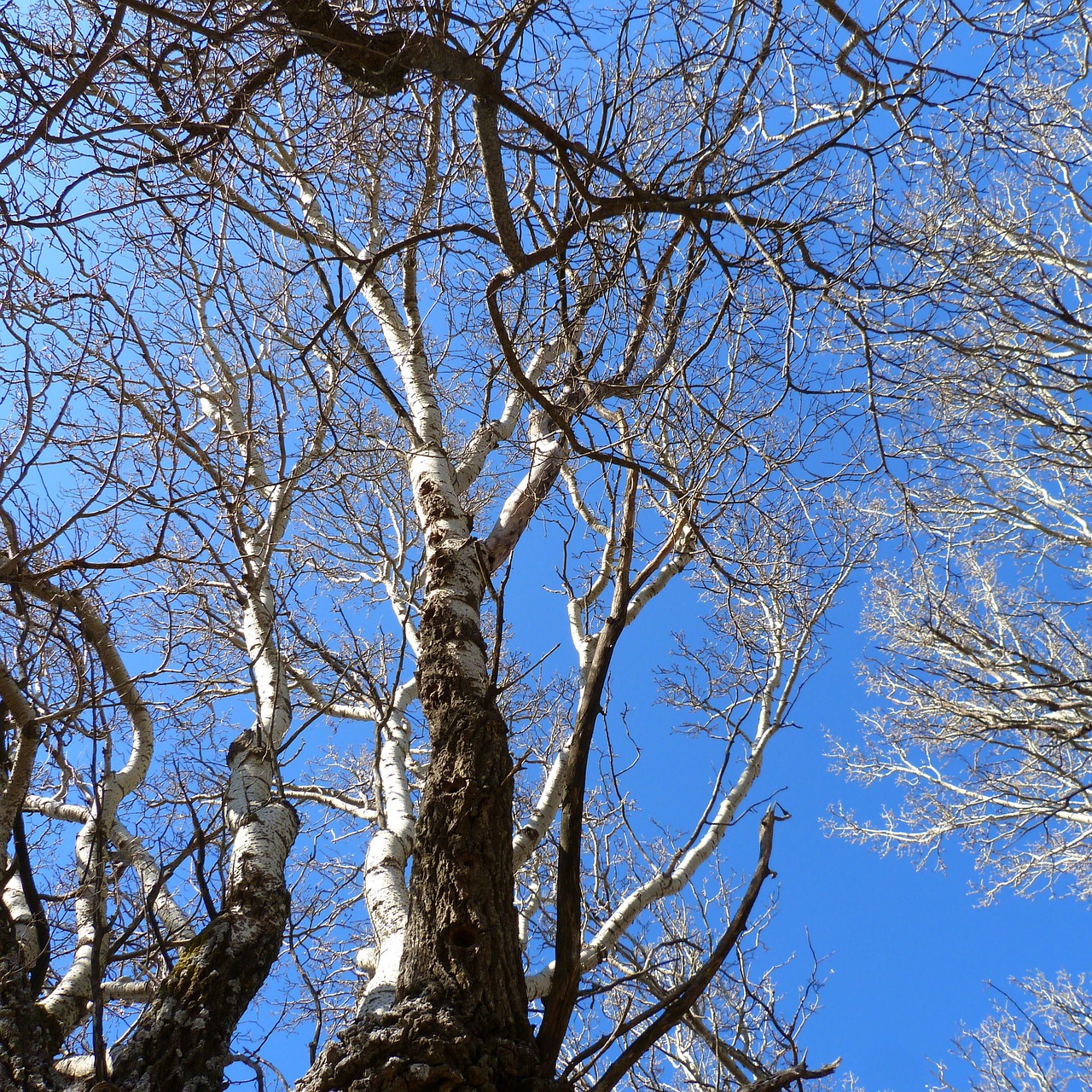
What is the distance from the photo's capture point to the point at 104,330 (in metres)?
2.87

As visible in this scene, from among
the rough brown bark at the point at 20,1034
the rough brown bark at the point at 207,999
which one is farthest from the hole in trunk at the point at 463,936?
the rough brown bark at the point at 20,1034

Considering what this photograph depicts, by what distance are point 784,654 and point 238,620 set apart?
4.25 m

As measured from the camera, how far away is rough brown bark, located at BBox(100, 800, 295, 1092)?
2.33 meters

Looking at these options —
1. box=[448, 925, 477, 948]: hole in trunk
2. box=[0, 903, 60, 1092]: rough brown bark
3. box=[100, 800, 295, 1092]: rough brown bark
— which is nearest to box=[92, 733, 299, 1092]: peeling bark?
box=[100, 800, 295, 1092]: rough brown bark

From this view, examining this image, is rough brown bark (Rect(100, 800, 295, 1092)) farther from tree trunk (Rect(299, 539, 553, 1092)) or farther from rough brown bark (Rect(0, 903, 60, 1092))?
tree trunk (Rect(299, 539, 553, 1092))

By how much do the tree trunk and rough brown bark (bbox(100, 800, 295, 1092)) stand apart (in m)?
0.88

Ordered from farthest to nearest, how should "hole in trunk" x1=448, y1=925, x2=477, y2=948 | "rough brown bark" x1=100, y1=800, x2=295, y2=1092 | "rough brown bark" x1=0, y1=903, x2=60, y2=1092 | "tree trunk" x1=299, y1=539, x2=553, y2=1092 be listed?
"rough brown bark" x1=100, y1=800, x2=295, y2=1092
"rough brown bark" x1=0, y1=903, x2=60, y2=1092
"hole in trunk" x1=448, y1=925, x2=477, y2=948
"tree trunk" x1=299, y1=539, x2=553, y2=1092

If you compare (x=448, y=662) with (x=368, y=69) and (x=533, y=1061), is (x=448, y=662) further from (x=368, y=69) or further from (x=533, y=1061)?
(x=368, y=69)

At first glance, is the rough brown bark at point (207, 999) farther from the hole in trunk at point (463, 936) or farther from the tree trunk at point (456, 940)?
the hole in trunk at point (463, 936)

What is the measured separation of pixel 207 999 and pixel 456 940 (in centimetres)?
110

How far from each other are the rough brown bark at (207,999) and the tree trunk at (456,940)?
0.88 meters

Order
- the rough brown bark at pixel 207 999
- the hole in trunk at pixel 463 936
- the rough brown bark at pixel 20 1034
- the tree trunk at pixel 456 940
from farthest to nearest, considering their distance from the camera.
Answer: the rough brown bark at pixel 207 999, the rough brown bark at pixel 20 1034, the hole in trunk at pixel 463 936, the tree trunk at pixel 456 940

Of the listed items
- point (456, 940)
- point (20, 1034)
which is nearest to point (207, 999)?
point (20, 1034)

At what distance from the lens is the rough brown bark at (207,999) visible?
2326mm
